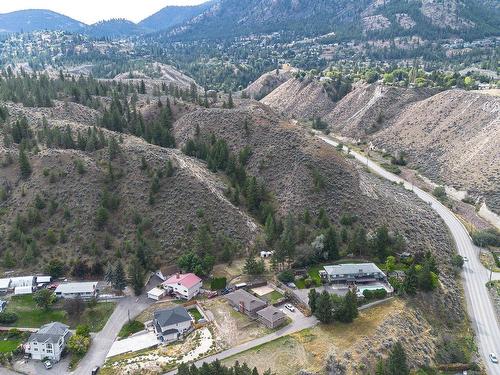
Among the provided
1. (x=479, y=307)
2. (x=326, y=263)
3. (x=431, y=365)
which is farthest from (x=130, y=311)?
(x=479, y=307)

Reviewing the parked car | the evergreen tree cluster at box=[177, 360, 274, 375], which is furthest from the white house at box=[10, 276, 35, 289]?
the parked car

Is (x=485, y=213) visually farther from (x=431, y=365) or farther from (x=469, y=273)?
(x=431, y=365)

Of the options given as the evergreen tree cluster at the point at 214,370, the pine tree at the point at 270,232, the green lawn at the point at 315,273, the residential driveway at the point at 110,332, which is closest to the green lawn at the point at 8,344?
the residential driveway at the point at 110,332

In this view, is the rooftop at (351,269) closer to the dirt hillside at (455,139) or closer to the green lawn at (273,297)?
the green lawn at (273,297)

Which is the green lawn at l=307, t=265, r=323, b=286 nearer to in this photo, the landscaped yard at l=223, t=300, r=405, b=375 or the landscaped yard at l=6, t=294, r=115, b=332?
the landscaped yard at l=223, t=300, r=405, b=375

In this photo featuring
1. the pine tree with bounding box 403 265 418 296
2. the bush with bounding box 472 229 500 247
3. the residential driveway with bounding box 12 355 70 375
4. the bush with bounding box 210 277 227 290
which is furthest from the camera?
the bush with bounding box 472 229 500 247

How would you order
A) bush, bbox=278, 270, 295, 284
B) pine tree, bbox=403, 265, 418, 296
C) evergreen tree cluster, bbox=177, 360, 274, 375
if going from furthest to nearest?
bush, bbox=278, 270, 295, 284 < pine tree, bbox=403, 265, 418, 296 < evergreen tree cluster, bbox=177, 360, 274, 375

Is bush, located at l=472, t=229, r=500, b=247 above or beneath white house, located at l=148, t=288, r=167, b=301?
beneath
